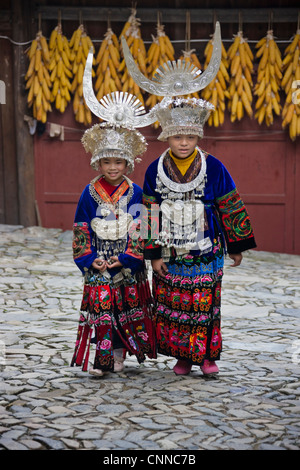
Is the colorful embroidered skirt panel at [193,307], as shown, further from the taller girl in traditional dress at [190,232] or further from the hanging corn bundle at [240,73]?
the hanging corn bundle at [240,73]

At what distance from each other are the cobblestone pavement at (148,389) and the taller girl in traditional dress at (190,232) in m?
0.29

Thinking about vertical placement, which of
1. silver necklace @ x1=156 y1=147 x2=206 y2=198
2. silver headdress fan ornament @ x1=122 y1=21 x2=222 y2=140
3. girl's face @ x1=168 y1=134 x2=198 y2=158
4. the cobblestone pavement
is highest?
silver headdress fan ornament @ x1=122 y1=21 x2=222 y2=140

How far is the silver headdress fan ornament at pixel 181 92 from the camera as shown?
4.18 m

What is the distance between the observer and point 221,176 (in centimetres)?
421

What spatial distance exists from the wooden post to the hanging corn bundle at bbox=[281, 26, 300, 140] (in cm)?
340

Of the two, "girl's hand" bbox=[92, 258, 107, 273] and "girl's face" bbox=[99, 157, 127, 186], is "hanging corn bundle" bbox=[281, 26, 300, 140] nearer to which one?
"girl's face" bbox=[99, 157, 127, 186]

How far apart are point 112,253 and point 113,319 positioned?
406 millimetres

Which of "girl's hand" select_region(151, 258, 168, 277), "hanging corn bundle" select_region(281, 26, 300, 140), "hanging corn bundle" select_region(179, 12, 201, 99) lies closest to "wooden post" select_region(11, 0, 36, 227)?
"hanging corn bundle" select_region(179, 12, 201, 99)

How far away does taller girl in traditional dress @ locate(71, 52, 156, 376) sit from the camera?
4.19 m

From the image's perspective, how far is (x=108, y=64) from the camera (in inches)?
352

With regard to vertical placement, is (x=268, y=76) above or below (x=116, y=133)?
above

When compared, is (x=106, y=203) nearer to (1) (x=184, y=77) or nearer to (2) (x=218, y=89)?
(1) (x=184, y=77)

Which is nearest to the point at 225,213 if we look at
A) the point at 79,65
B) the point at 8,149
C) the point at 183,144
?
the point at 183,144
